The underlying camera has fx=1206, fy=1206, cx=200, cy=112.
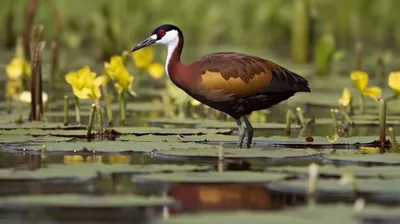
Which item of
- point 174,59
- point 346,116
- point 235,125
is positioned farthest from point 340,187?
point 235,125

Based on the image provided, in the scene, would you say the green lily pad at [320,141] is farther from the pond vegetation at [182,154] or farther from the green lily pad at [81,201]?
the green lily pad at [81,201]

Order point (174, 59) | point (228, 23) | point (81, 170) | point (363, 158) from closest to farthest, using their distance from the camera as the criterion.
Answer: point (81, 170) → point (363, 158) → point (174, 59) → point (228, 23)

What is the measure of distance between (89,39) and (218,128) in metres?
14.5

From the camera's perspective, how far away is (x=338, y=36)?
76.8 feet

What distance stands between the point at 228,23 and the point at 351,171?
711 inches

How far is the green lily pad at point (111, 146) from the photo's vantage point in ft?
26.6

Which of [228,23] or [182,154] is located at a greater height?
[228,23]

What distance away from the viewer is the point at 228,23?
25.1 meters

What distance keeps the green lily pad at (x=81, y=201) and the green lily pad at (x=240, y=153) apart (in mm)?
1812

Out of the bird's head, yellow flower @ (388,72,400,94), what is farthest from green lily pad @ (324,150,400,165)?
yellow flower @ (388,72,400,94)

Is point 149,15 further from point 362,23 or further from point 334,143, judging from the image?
point 334,143

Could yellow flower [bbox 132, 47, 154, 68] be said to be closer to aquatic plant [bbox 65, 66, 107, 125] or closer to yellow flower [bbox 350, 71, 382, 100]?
aquatic plant [bbox 65, 66, 107, 125]

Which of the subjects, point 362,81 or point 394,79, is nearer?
point 394,79

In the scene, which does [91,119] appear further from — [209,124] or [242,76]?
[209,124]
